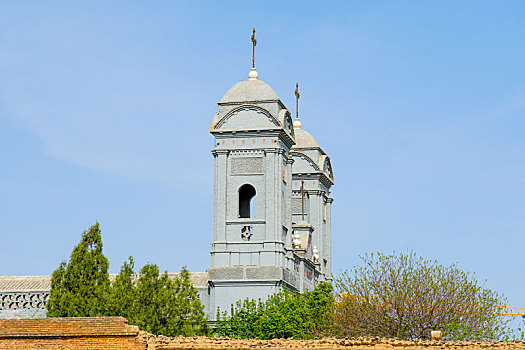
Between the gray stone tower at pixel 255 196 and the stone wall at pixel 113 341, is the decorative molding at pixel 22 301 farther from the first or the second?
the stone wall at pixel 113 341

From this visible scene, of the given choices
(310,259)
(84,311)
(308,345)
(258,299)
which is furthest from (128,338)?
(310,259)

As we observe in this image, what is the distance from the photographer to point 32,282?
176ft

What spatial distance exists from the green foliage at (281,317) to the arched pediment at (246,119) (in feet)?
26.5

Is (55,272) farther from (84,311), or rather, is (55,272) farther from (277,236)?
(277,236)

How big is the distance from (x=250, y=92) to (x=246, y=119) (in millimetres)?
1562

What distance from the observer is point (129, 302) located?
42344 mm

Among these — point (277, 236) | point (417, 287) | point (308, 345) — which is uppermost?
point (277, 236)

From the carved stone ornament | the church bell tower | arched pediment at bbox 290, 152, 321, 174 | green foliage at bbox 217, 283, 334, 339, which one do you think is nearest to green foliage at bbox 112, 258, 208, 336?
green foliage at bbox 217, 283, 334, 339

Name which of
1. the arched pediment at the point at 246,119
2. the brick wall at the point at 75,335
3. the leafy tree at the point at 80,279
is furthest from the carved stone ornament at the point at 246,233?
the brick wall at the point at 75,335

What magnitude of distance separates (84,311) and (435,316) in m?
13.6

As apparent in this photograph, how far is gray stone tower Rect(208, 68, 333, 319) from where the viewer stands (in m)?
50.0

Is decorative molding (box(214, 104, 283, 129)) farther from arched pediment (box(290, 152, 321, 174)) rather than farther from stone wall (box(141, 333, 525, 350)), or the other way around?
stone wall (box(141, 333, 525, 350))

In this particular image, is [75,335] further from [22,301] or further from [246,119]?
[22,301]

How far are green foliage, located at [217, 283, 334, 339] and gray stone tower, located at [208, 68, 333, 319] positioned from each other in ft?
3.71
